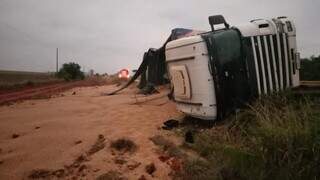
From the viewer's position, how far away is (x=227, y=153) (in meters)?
5.18

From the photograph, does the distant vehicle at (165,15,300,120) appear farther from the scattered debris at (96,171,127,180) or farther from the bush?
the bush

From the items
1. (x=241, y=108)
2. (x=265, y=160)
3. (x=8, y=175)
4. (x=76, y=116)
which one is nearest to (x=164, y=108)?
(x=76, y=116)

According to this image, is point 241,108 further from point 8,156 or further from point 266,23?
point 8,156

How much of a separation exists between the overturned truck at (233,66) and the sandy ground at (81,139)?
4.05 ft

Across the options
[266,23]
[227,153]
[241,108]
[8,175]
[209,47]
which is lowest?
[8,175]

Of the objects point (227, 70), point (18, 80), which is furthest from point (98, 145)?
Result: point (18, 80)

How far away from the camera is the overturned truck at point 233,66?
7195mm

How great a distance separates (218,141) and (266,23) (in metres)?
2.80

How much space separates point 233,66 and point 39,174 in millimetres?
3806

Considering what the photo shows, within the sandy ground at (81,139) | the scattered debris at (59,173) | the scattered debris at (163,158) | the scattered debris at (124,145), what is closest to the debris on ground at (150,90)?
the sandy ground at (81,139)

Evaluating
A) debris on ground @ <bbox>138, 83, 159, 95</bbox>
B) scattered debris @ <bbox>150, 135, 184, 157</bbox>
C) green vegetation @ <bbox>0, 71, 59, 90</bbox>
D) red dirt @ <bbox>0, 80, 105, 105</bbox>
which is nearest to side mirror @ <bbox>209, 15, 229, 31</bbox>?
scattered debris @ <bbox>150, 135, 184, 157</bbox>

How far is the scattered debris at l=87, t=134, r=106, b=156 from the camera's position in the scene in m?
6.67

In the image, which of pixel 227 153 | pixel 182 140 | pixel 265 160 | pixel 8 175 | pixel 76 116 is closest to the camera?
pixel 265 160

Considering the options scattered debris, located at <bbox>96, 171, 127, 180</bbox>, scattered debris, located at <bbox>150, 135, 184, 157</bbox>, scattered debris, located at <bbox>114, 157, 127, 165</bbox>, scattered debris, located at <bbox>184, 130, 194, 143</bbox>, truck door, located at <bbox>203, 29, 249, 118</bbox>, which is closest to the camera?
scattered debris, located at <bbox>96, 171, 127, 180</bbox>
